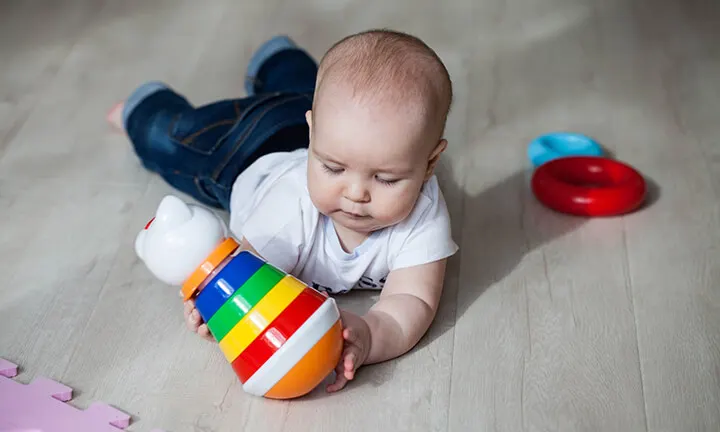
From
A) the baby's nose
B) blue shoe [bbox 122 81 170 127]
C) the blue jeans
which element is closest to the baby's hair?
the baby's nose

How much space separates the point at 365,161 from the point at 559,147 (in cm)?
69

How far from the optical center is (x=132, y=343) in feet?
4.16

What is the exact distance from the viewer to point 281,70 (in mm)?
1737

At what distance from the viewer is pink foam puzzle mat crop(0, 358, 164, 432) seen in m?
1.11

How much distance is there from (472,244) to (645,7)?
104 cm

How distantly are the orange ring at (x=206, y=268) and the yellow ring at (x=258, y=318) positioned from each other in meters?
0.07

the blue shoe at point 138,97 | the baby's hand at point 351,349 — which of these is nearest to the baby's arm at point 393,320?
the baby's hand at point 351,349

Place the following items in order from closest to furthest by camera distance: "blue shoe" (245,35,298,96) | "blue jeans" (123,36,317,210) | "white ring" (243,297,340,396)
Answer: "white ring" (243,297,340,396), "blue jeans" (123,36,317,210), "blue shoe" (245,35,298,96)

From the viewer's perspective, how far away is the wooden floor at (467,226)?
118 cm

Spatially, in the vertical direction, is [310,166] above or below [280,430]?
above

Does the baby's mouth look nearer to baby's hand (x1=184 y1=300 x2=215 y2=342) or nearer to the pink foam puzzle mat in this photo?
baby's hand (x1=184 y1=300 x2=215 y2=342)

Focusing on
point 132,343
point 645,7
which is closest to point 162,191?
point 132,343

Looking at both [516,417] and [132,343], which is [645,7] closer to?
[516,417]

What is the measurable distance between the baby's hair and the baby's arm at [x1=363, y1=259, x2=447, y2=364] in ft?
0.72
